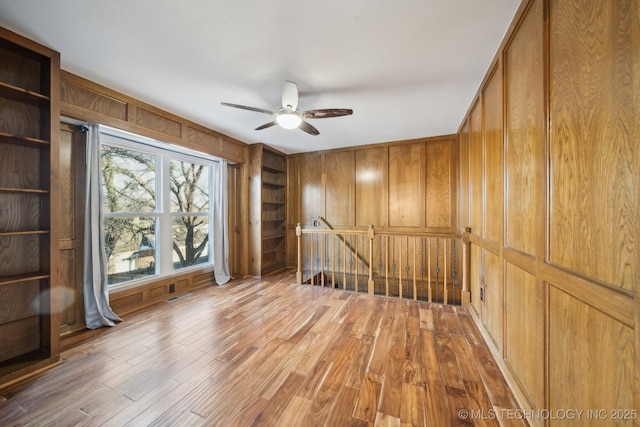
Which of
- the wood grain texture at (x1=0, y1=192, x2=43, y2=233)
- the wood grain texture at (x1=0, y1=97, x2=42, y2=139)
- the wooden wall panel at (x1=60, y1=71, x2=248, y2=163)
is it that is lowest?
the wood grain texture at (x1=0, y1=192, x2=43, y2=233)

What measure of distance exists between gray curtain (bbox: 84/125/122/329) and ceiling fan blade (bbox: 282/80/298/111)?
2074 millimetres

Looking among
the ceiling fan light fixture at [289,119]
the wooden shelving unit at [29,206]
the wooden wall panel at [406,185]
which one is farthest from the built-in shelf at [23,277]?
the wooden wall panel at [406,185]

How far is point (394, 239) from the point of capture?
4516mm

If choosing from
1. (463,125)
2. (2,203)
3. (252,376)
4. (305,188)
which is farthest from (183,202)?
(463,125)

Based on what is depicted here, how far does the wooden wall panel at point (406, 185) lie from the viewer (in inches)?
169

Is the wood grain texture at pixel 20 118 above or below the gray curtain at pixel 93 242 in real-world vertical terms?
above

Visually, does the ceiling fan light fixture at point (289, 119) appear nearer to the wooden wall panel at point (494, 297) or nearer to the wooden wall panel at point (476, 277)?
the wooden wall panel at point (494, 297)

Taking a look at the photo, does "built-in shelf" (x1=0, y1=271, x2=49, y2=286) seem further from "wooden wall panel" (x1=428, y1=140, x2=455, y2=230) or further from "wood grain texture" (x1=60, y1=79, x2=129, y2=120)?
"wooden wall panel" (x1=428, y1=140, x2=455, y2=230)

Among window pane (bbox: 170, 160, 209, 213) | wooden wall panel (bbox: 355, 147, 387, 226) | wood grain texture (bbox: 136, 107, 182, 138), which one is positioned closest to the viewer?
wood grain texture (bbox: 136, 107, 182, 138)

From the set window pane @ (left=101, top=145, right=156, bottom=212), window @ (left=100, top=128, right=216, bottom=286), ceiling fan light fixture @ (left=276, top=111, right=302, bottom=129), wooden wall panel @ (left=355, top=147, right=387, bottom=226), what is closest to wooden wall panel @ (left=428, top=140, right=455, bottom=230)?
wooden wall panel @ (left=355, top=147, right=387, bottom=226)

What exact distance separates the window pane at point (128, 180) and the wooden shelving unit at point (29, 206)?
0.79 meters

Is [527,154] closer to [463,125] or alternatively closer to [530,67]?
[530,67]

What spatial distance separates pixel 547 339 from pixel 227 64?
292 cm

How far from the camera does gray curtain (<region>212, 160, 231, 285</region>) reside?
4.06 metres
